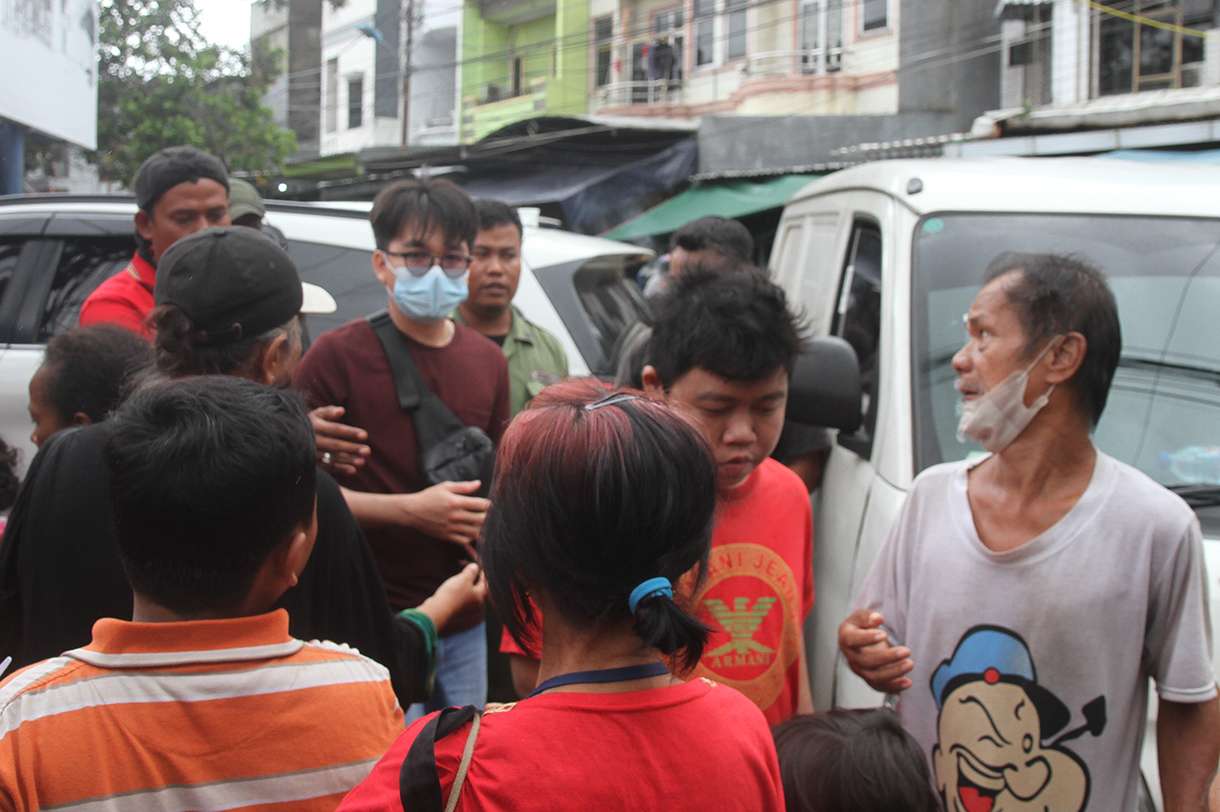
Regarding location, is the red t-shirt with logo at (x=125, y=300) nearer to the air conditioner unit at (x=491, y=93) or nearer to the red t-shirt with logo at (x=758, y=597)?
the red t-shirt with logo at (x=758, y=597)

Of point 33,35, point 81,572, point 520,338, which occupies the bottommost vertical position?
point 81,572

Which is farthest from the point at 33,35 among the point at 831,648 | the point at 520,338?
the point at 831,648

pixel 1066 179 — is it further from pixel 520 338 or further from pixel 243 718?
pixel 243 718

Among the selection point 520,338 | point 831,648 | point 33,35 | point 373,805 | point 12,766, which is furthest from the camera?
point 33,35

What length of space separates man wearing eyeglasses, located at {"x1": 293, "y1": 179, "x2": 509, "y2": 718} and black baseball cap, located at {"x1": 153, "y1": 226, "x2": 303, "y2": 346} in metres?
0.48

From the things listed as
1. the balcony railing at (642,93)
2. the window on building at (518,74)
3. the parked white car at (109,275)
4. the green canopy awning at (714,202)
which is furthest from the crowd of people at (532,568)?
the window on building at (518,74)

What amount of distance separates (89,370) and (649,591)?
5.90 feet

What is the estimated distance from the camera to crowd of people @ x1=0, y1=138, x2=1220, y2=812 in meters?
1.20

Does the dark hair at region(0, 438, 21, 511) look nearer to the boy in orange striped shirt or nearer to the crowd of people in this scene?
the crowd of people

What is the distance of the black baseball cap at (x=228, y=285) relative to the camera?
6.45ft

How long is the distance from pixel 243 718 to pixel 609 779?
563 millimetres

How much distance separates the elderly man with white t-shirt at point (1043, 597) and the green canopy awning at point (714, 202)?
36.1ft

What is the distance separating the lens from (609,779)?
1130 mm

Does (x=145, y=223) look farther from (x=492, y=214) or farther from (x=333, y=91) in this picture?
(x=333, y=91)
